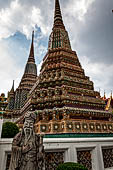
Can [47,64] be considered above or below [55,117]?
above

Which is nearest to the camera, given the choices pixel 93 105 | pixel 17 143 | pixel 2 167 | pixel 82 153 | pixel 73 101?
pixel 17 143

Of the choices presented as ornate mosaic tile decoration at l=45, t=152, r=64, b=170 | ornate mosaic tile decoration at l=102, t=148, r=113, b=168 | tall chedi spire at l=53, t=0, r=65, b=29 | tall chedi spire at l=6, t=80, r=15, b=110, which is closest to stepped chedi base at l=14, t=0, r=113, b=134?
ornate mosaic tile decoration at l=102, t=148, r=113, b=168

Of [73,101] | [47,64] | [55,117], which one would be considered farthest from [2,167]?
[47,64]

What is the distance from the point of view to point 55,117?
1188 centimetres

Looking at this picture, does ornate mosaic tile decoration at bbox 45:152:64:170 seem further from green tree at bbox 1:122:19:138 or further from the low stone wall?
green tree at bbox 1:122:19:138

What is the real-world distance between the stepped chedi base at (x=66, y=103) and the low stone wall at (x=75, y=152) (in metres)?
→ 5.16

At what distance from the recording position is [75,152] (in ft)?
15.9

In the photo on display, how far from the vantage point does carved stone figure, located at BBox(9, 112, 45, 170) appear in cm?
330

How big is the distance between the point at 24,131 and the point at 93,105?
11.3m

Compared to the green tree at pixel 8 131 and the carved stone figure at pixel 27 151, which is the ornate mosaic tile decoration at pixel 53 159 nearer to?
the carved stone figure at pixel 27 151

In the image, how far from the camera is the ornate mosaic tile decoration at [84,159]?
16.5ft

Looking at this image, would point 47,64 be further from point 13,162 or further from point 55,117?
point 13,162

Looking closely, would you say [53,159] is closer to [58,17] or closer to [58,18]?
[58,18]

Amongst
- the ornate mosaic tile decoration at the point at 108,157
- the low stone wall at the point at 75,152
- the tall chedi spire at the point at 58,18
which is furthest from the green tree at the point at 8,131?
the tall chedi spire at the point at 58,18
